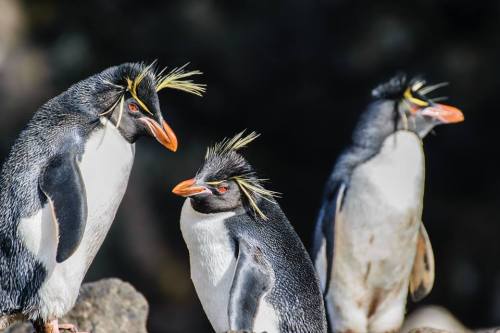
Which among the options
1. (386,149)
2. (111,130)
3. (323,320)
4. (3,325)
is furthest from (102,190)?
(386,149)

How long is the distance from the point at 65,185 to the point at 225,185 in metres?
0.61

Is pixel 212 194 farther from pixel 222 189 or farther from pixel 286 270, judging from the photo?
pixel 286 270

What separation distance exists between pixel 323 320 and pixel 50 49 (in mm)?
6995

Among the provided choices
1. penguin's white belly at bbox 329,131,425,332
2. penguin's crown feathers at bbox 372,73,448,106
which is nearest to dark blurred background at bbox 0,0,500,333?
penguin's crown feathers at bbox 372,73,448,106

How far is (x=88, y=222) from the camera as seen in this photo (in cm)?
351

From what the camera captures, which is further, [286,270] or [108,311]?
[108,311]

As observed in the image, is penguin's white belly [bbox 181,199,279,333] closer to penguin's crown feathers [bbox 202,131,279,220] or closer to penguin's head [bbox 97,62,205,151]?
penguin's crown feathers [bbox 202,131,279,220]

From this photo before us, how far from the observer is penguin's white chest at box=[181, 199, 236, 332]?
3.51 meters

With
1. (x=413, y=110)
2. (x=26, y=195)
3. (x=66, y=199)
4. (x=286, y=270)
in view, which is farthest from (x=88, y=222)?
(x=413, y=110)

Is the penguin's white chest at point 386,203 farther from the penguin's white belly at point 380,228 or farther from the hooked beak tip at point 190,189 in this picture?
the hooked beak tip at point 190,189

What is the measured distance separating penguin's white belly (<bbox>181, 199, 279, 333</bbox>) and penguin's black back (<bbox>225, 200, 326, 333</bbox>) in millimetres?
42

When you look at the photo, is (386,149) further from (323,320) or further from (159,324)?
(159,324)

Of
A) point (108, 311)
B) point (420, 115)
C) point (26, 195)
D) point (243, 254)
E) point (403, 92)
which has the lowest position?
point (108, 311)

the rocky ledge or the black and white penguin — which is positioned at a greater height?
the black and white penguin
